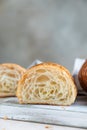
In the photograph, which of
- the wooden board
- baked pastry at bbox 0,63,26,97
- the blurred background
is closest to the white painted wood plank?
the wooden board

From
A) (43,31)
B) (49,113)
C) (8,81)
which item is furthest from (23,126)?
(43,31)

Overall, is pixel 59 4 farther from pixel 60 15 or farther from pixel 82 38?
pixel 82 38

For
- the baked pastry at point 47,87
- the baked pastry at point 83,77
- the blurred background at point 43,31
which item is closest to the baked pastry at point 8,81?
the baked pastry at point 47,87

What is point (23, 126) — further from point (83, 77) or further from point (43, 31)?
point (43, 31)

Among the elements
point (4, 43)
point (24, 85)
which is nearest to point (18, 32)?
point (4, 43)

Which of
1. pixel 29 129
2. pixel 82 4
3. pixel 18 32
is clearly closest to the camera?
pixel 29 129
